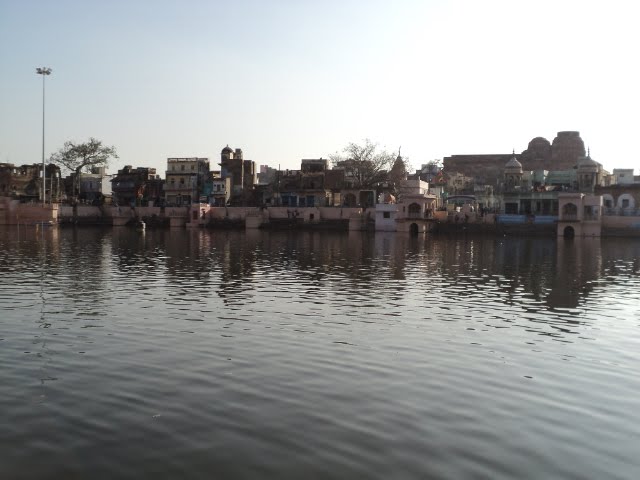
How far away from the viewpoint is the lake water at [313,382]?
286 inches

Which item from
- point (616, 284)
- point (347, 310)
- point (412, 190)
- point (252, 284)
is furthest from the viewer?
point (412, 190)

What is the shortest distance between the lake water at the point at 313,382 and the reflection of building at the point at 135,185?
3158 inches

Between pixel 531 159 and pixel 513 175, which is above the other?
pixel 531 159

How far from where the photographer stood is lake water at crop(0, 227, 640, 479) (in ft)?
23.9

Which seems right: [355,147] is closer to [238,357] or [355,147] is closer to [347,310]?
[347,310]

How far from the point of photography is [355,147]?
96812mm

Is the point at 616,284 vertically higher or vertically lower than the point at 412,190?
lower

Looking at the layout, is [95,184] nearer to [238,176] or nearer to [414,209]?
[238,176]

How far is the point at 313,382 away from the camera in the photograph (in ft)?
33.8

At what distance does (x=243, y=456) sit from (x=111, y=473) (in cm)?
145

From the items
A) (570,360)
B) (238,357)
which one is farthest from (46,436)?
(570,360)

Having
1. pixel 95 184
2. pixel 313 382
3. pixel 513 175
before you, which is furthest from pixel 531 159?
pixel 313 382

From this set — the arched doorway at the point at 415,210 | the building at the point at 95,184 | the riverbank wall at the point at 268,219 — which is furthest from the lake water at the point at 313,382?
the building at the point at 95,184

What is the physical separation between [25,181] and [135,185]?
645 inches
